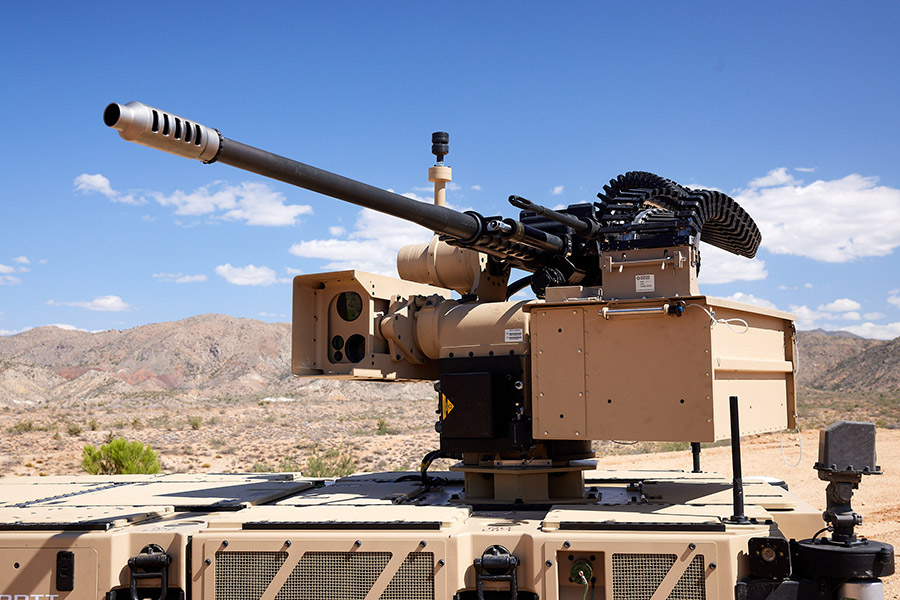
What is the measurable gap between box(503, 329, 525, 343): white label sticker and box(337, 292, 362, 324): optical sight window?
1.42 m

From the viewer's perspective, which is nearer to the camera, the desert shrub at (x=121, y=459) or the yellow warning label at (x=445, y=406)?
the yellow warning label at (x=445, y=406)

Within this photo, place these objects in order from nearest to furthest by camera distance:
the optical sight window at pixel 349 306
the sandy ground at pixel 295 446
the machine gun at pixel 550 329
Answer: the machine gun at pixel 550 329, the optical sight window at pixel 349 306, the sandy ground at pixel 295 446

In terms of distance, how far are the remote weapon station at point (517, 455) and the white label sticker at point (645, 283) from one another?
15mm

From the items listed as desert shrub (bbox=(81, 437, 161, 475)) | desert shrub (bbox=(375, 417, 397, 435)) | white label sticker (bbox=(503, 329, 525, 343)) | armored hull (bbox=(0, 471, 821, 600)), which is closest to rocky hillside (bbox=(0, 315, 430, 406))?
desert shrub (bbox=(375, 417, 397, 435))

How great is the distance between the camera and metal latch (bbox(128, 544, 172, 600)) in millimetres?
4930

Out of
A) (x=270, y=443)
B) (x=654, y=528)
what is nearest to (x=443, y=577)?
(x=654, y=528)

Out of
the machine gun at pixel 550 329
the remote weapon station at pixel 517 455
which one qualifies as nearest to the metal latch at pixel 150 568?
the remote weapon station at pixel 517 455

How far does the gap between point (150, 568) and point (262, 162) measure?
8.02ft

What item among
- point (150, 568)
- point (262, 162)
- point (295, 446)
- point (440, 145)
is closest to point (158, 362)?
point (295, 446)

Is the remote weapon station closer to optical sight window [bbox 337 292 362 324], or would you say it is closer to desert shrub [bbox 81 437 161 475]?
optical sight window [bbox 337 292 362 324]

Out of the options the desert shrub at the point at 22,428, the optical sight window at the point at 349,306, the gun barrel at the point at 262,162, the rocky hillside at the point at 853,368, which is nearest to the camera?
the gun barrel at the point at 262,162

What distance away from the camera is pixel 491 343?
6.23 m

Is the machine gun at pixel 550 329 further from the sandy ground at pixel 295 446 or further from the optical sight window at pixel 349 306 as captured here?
the sandy ground at pixel 295 446

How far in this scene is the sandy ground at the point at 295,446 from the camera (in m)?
18.5
